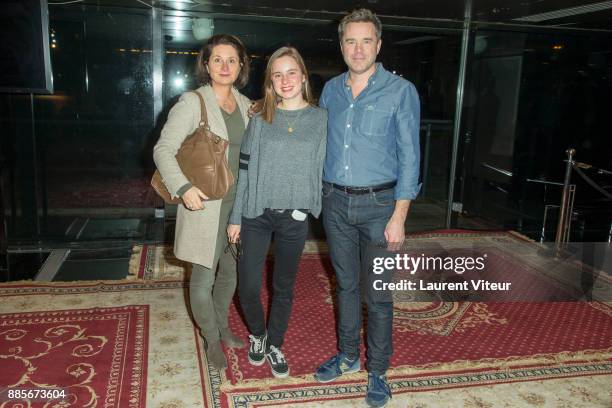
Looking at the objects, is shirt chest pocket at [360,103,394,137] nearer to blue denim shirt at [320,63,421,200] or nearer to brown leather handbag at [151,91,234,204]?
blue denim shirt at [320,63,421,200]

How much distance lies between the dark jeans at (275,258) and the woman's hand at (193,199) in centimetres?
26

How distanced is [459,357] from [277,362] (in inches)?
38.8

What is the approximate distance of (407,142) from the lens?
2057 millimetres

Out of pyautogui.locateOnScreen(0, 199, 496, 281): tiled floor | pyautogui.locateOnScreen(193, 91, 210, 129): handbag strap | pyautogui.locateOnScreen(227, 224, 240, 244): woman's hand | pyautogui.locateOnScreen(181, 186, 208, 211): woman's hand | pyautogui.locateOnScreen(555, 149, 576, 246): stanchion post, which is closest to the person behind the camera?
pyautogui.locateOnScreen(181, 186, 208, 211): woman's hand

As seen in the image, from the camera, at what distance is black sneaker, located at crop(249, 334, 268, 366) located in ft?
8.23

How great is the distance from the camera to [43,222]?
15.2ft

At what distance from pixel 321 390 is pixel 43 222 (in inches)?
136

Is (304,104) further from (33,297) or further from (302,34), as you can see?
(302,34)

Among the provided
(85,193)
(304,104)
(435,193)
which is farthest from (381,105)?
(435,193)

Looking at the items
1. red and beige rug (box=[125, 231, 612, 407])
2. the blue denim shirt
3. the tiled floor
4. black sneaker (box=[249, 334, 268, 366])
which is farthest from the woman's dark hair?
the tiled floor

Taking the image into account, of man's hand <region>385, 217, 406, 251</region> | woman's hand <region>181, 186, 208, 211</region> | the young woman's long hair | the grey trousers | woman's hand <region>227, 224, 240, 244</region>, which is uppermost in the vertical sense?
the young woman's long hair

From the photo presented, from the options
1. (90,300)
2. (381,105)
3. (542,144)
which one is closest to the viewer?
(381,105)

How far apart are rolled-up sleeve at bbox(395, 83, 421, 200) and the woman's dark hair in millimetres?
750

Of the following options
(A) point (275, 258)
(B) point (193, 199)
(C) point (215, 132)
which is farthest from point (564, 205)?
(B) point (193, 199)
